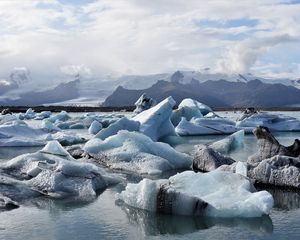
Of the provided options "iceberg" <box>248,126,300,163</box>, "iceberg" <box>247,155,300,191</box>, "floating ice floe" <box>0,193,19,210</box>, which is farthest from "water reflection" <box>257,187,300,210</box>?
"floating ice floe" <box>0,193,19,210</box>

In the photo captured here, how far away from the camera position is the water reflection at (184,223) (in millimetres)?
5566

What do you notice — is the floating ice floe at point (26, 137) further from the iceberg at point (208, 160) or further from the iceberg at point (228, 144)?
the iceberg at point (208, 160)

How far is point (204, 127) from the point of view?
21.0 metres

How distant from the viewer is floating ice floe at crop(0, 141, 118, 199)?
750cm

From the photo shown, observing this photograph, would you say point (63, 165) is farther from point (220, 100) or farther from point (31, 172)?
point (220, 100)

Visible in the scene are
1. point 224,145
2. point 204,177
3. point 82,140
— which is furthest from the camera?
point 82,140

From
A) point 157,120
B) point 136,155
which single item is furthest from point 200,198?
point 157,120

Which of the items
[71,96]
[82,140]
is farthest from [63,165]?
[71,96]

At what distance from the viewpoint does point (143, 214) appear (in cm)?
620

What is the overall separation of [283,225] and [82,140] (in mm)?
11870

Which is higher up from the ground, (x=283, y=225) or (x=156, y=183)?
(x=156, y=183)

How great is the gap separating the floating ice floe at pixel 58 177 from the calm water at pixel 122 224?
563 millimetres

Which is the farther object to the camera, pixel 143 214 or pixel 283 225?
pixel 143 214

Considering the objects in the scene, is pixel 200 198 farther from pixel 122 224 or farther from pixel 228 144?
pixel 228 144
